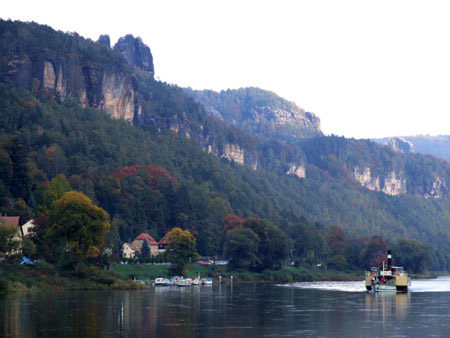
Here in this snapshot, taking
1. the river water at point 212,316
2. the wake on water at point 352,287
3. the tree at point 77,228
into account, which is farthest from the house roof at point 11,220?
the wake on water at point 352,287

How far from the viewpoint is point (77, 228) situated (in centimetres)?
10675

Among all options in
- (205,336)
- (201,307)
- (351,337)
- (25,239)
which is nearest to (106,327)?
(205,336)

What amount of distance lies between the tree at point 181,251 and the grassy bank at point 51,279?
27.0 m

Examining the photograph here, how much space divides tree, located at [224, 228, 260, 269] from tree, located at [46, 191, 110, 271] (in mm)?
51274

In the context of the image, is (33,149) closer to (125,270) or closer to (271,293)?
(125,270)

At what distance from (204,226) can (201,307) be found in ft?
315

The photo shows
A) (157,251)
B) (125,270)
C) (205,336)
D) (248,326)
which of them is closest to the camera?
(205,336)

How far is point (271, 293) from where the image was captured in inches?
4473

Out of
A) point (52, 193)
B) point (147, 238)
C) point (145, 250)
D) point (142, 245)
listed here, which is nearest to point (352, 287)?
point (145, 250)

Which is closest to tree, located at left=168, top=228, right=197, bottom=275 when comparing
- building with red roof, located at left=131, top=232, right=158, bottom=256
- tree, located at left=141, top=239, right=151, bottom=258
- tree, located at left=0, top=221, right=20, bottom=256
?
tree, located at left=141, top=239, right=151, bottom=258

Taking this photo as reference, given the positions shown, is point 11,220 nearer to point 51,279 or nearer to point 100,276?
point 100,276

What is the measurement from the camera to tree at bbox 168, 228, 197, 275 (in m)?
141

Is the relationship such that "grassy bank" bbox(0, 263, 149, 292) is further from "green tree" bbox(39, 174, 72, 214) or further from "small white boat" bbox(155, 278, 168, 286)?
"green tree" bbox(39, 174, 72, 214)

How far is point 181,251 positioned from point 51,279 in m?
44.1
